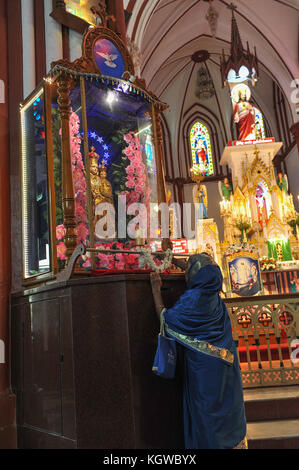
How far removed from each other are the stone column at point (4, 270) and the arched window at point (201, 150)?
1900cm

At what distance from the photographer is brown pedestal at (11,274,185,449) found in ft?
10.0

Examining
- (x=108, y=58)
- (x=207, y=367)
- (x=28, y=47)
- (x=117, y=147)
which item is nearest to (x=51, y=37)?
(x=28, y=47)

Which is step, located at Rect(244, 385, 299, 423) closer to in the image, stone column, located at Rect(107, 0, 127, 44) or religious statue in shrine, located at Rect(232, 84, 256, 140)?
stone column, located at Rect(107, 0, 127, 44)

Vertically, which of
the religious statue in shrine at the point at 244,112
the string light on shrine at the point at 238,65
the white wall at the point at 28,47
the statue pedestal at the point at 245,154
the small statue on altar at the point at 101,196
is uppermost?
the string light on shrine at the point at 238,65

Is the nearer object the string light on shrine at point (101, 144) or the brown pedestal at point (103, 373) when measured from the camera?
the brown pedestal at point (103, 373)

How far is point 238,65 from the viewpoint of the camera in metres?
16.7

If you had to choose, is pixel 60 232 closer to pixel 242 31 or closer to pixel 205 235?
pixel 205 235

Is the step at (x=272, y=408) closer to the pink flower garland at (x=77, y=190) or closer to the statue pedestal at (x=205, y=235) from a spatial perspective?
the pink flower garland at (x=77, y=190)

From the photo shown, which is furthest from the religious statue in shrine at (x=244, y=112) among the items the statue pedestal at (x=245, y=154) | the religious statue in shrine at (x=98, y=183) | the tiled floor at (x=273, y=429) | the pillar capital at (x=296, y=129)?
the tiled floor at (x=273, y=429)

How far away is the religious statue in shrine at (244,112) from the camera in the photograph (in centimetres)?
1742

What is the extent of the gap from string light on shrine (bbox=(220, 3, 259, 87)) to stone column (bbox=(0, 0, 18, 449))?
13.5 meters
